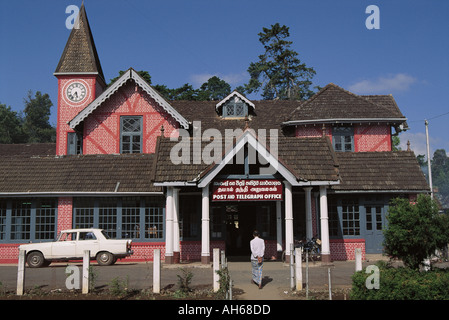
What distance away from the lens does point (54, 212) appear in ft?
68.4

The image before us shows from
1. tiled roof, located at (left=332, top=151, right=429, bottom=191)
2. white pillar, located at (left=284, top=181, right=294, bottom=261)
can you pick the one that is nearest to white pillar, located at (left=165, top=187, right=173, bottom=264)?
white pillar, located at (left=284, top=181, right=294, bottom=261)

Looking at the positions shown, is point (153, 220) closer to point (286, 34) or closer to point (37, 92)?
point (286, 34)

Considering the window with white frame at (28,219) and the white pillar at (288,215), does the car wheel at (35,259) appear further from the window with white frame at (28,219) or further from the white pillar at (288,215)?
the white pillar at (288,215)

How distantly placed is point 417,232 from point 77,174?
15932 millimetres

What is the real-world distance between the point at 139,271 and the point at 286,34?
Answer: 151ft

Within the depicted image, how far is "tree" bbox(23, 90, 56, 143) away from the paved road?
7218cm

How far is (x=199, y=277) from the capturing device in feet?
46.9

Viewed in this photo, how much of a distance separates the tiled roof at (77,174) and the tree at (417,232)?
11.9m

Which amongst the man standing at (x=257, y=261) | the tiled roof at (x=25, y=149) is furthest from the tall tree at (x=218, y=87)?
the man standing at (x=257, y=261)

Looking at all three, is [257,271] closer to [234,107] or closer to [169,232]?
[169,232]

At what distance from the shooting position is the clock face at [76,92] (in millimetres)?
27375

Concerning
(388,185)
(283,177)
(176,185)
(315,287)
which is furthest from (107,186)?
(388,185)

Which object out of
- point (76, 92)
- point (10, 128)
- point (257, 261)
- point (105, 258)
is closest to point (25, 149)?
point (76, 92)

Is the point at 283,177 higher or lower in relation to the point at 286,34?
lower
